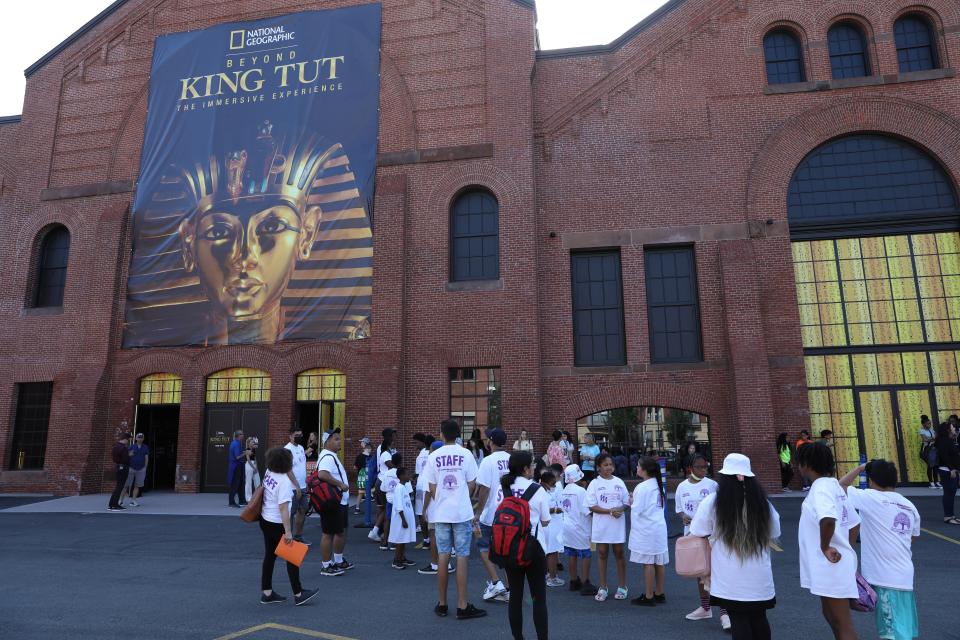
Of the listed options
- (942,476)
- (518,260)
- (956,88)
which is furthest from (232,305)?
(956,88)

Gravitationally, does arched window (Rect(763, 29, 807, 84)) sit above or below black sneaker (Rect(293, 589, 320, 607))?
above

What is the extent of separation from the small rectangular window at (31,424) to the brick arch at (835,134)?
2234cm

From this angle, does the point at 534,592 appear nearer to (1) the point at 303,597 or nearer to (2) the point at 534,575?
(2) the point at 534,575

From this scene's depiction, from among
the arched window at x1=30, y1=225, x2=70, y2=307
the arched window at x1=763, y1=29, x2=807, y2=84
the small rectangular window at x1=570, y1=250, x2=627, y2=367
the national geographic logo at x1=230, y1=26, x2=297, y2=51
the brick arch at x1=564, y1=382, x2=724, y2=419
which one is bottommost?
the brick arch at x1=564, y1=382, x2=724, y2=419

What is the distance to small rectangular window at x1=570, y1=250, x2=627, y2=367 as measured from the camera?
1811 cm

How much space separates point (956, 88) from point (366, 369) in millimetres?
18331

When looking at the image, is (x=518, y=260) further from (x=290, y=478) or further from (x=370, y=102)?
(x=290, y=478)

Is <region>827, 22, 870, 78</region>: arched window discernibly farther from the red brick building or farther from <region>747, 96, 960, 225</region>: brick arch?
<region>747, 96, 960, 225</region>: brick arch

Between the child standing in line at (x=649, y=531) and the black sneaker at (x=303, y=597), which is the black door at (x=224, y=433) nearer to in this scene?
the black sneaker at (x=303, y=597)

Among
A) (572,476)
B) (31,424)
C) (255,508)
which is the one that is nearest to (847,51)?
(572,476)

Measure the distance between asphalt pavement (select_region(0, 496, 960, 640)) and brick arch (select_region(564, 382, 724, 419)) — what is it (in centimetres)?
586

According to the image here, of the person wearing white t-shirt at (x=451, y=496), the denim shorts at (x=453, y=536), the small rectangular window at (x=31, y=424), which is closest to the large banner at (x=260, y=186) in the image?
the small rectangular window at (x=31, y=424)

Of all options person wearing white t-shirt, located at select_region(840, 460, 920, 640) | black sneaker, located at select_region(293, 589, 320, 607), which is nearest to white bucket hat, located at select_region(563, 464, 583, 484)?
black sneaker, located at select_region(293, 589, 320, 607)

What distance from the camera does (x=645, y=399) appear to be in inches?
682
